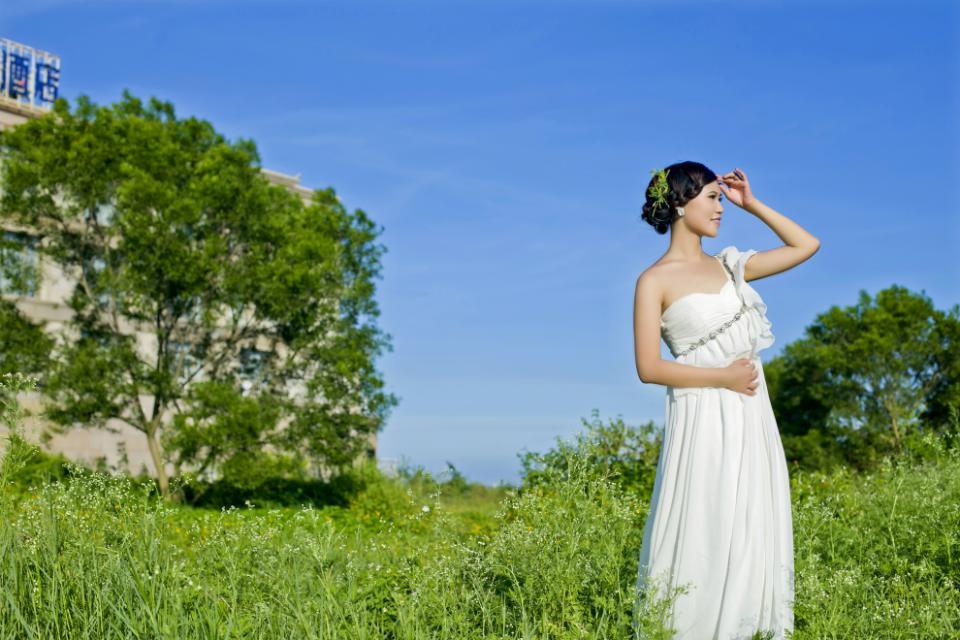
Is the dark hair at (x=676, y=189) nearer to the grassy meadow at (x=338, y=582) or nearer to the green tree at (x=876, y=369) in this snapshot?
the grassy meadow at (x=338, y=582)

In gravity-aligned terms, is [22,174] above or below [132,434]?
above

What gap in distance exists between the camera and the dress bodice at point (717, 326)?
4441 mm

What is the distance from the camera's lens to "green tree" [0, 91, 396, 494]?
1764 cm

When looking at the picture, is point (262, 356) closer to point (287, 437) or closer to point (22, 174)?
point (287, 437)

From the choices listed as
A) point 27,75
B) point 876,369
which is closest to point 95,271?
point 27,75

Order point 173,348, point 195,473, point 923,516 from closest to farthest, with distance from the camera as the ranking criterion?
point 923,516 → point 195,473 → point 173,348

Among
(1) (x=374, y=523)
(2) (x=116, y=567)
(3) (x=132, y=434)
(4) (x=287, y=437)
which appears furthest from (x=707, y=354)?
(3) (x=132, y=434)

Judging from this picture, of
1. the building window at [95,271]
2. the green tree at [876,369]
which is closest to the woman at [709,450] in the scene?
the building window at [95,271]

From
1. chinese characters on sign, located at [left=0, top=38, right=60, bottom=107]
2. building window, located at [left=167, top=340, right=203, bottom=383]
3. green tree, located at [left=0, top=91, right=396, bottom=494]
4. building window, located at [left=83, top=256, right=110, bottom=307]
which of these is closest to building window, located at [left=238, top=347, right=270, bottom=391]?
green tree, located at [left=0, top=91, right=396, bottom=494]

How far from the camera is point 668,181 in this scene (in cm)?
470

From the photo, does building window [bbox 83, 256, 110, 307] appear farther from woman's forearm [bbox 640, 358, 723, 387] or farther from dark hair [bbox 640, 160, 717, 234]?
woman's forearm [bbox 640, 358, 723, 387]

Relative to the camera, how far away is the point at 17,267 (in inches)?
739

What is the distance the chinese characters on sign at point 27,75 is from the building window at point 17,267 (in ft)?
37.1

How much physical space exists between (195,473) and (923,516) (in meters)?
14.6
